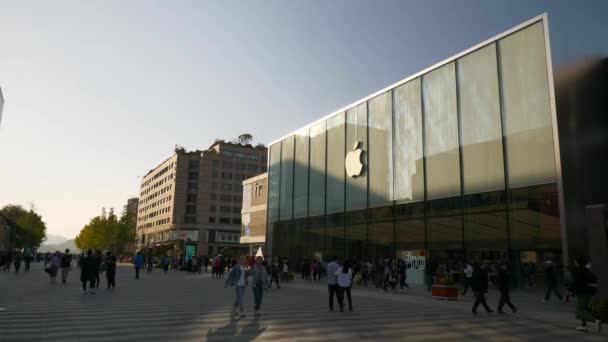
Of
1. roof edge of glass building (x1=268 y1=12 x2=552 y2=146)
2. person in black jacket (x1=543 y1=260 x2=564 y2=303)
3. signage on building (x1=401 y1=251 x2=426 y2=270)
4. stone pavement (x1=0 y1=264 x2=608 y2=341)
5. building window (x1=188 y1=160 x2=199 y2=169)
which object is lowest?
stone pavement (x1=0 y1=264 x2=608 y2=341)

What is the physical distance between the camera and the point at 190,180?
113562 mm

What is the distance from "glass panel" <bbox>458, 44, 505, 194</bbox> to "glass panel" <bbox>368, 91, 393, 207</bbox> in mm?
6172

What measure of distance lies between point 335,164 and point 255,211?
22.7 m

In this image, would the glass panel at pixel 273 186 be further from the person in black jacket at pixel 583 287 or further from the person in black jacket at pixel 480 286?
the person in black jacket at pixel 583 287

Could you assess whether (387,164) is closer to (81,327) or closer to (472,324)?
(472,324)

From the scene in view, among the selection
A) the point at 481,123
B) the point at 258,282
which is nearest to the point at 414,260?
the point at 481,123

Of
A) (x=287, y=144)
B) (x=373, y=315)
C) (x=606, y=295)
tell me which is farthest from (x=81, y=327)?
(x=287, y=144)

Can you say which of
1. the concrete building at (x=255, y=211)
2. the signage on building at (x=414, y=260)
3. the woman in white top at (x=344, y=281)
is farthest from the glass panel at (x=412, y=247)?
the concrete building at (x=255, y=211)

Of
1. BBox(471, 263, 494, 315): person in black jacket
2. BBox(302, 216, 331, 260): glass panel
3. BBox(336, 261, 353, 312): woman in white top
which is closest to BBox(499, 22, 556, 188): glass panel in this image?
BBox(471, 263, 494, 315): person in black jacket

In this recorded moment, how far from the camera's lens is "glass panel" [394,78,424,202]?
29.4 m

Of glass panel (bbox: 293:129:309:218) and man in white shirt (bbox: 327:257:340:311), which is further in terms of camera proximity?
glass panel (bbox: 293:129:309:218)

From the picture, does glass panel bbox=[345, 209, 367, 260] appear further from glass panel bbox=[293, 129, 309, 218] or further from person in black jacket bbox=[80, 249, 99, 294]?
person in black jacket bbox=[80, 249, 99, 294]

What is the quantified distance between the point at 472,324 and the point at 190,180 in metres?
106

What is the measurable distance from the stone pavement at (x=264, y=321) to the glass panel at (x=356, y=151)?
16743mm
